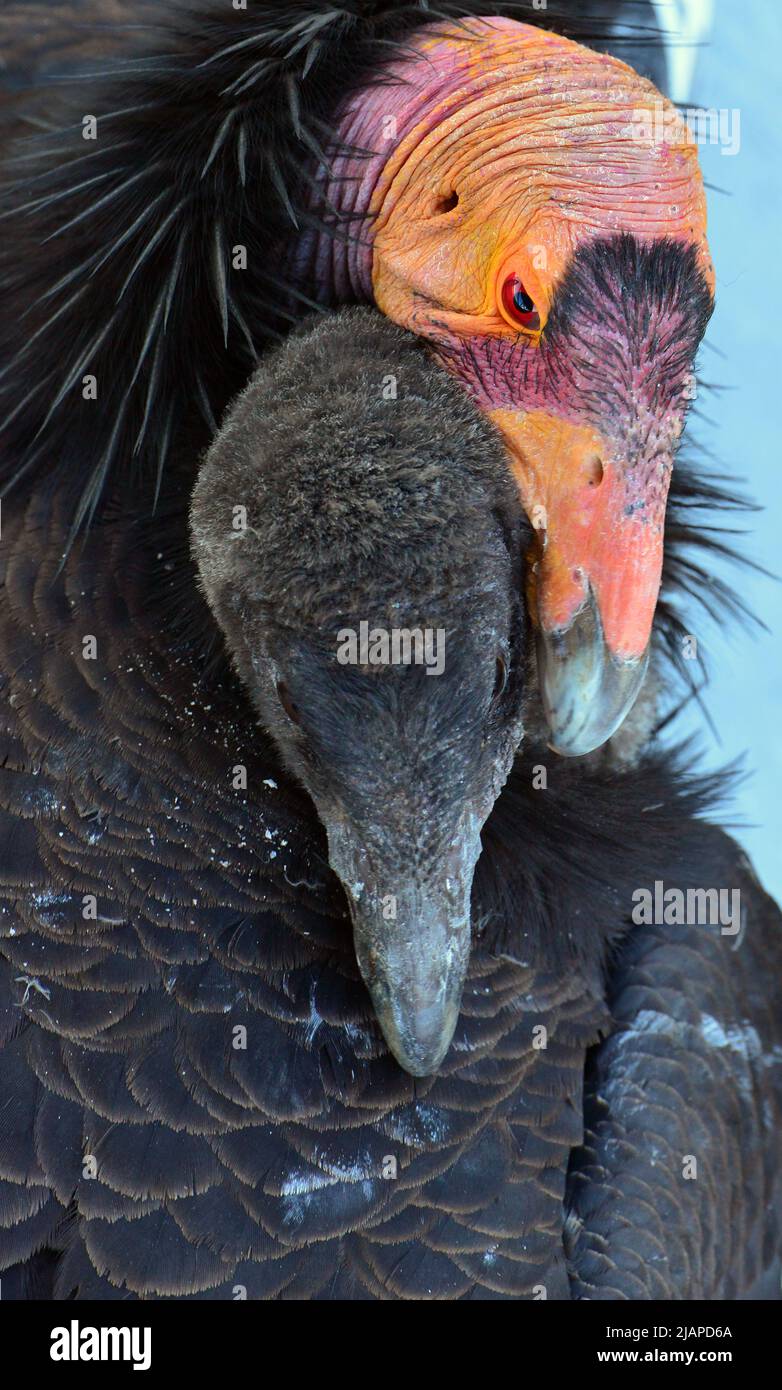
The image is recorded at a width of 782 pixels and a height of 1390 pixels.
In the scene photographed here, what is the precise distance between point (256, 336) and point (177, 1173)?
0.95m

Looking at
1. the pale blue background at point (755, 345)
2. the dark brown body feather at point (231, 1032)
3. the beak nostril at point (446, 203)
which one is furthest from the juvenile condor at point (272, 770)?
the pale blue background at point (755, 345)

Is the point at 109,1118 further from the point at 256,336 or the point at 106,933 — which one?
the point at 256,336

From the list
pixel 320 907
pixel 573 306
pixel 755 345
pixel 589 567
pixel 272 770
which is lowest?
pixel 320 907

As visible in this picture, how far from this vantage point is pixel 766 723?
3.95 meters

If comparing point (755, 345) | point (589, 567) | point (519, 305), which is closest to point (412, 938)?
point (589, 567)

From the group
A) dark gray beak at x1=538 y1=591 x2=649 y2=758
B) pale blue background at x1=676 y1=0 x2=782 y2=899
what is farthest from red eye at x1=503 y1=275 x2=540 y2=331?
pale blue background at x1=676 y1=0 x2=782 y2=899

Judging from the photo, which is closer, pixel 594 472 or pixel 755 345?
pixel 594 472

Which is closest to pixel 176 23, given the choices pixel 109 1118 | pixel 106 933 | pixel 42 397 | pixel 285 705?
pixel 42 397

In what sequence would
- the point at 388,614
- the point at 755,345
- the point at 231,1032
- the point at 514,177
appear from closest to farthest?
the point at 388,614
the point at 514,177
the point at 231,1032
the point at 755,345

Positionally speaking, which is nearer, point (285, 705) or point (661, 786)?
Result: point (285, 705)

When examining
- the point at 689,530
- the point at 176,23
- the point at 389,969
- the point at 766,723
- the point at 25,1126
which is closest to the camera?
the point at 389,969

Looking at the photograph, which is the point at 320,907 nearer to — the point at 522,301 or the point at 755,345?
the point at 522,301

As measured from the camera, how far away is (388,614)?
1.46 metres

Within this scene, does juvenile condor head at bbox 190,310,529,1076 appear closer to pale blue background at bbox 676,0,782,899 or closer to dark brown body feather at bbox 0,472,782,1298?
dark brown body feather at bbox 0,472,782,1298
